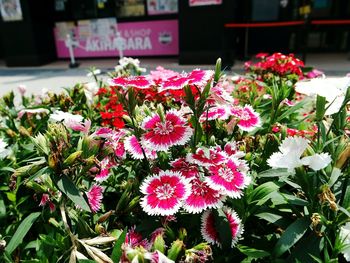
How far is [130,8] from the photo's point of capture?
351 inches

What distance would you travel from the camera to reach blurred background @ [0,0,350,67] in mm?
8508

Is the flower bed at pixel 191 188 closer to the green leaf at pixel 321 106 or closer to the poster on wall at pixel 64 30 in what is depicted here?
the green leaf at pixel 321 106

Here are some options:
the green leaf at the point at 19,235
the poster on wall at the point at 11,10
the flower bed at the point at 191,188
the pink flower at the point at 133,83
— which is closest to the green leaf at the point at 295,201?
the flower bed at the point at 191,188

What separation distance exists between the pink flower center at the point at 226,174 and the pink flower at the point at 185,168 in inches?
3.1

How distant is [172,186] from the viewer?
873mm

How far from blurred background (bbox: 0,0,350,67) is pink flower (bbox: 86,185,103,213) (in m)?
6.99

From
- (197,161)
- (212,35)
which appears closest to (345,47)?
(212,35)

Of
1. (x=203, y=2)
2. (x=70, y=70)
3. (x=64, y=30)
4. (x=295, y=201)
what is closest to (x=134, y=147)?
(x=295, y=201)

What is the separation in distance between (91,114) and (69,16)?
336 inches

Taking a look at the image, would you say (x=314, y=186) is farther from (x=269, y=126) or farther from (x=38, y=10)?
(x=38, y=10)

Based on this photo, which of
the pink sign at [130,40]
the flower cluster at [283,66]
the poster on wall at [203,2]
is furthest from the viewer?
the pink sign at [130,40]

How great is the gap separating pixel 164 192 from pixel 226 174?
0.17m

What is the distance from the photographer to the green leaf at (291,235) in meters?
0.81

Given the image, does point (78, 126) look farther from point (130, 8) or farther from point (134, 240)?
point (130, 8)
